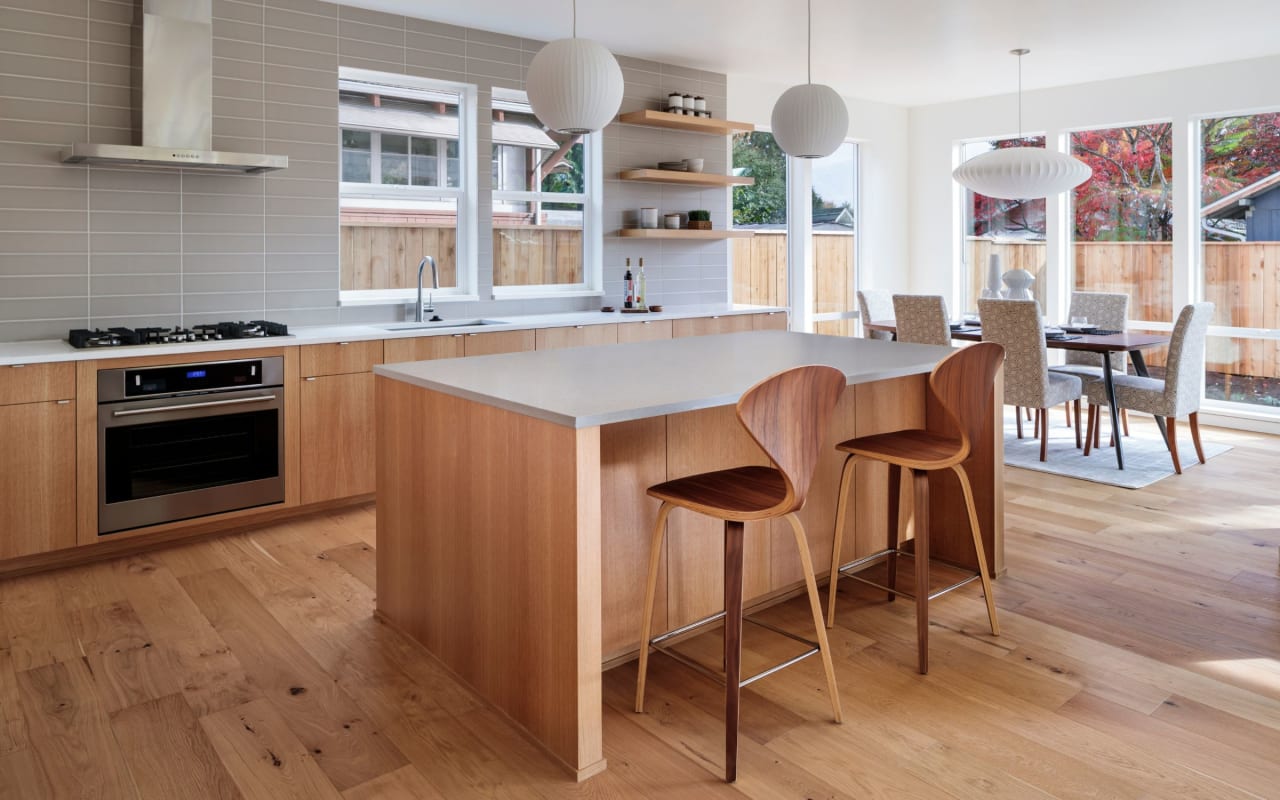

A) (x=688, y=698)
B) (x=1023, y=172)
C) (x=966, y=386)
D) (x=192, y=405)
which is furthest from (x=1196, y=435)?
(x=192, y=405)

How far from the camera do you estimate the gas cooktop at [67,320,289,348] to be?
3717mm

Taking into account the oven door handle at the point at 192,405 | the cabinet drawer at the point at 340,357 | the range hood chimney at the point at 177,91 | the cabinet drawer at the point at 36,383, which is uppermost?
the range hood chimney at the point at 177,91

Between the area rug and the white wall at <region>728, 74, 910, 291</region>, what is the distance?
2203 mm

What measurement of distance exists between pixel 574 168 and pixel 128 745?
14.2 feet

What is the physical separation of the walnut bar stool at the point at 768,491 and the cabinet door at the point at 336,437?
2363 millimetres

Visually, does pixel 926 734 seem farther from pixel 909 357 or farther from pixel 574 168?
pixel 574 168

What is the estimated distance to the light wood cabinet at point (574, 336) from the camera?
16.4 ft

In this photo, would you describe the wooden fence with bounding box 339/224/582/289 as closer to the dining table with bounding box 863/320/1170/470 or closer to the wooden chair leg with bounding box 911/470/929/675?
the dining table with bounding box 863/320/1170/470

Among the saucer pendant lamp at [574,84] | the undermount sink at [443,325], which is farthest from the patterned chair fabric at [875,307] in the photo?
the saucer pendant lamp at [574,84]

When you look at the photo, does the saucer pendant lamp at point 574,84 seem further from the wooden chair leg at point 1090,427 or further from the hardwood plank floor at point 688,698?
the wooden chair leg at point 1090,427

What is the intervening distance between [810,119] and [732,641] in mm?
2140

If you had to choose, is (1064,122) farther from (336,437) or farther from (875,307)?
(336,437)

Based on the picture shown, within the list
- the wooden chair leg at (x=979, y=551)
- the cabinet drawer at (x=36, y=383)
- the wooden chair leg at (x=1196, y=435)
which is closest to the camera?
the wooden chair leg at (x=979, y=551)

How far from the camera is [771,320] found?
6324 millimetres
